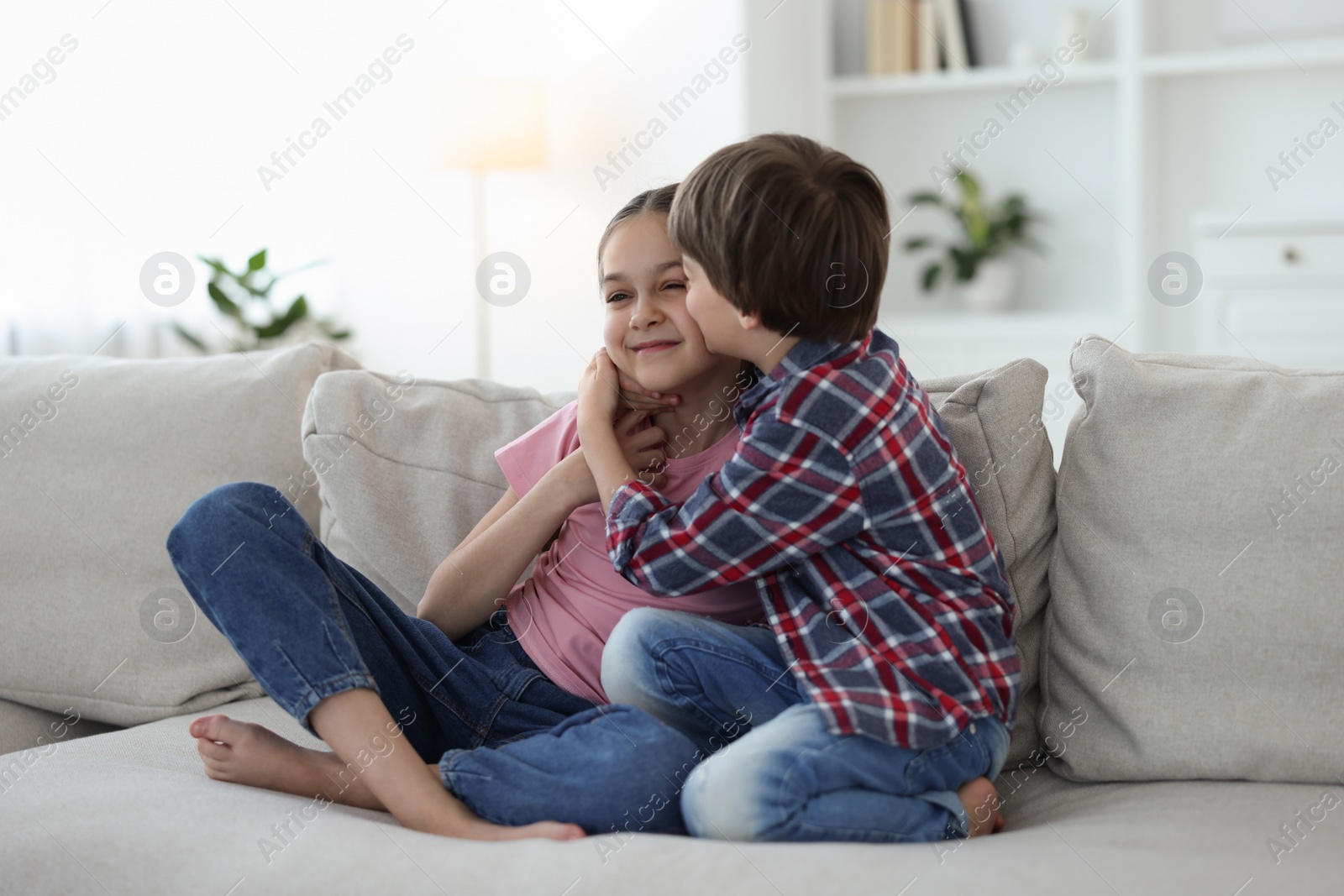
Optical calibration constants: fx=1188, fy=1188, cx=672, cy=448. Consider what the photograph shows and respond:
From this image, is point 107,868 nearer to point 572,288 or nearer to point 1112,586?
point 1112,586

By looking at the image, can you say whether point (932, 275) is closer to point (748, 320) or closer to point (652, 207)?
point (652, 207)

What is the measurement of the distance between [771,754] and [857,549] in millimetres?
210

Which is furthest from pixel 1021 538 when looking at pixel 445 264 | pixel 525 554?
pixel 445 264

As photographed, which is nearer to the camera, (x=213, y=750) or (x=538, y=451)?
(x=213, y=750)

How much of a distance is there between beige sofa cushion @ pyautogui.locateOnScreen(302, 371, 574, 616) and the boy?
0.36 meters

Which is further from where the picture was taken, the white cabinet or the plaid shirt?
the white cabinet

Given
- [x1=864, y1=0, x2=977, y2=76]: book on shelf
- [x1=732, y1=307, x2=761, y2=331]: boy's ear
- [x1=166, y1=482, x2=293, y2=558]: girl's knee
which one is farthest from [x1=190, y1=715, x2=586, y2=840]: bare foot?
[x1=864, y1=0, x2=977, y2=76]: book on shelf

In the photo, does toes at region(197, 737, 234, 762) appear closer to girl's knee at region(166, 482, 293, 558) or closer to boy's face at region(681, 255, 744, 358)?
girl's knee at region(166, 482, 293, 558)

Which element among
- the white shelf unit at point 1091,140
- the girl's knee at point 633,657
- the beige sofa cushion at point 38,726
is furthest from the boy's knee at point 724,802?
the white shelf unit at point 1091,140

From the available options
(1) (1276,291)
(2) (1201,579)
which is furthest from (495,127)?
(2) (1201,579)

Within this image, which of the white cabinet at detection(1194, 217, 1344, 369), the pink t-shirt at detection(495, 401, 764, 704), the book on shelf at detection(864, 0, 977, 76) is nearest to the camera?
the pink t-shirt at detection(495, 401, 764, 704)

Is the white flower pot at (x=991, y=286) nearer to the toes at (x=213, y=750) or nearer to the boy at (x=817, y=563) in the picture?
the boy at (x=817, y=563)

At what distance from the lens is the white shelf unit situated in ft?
10.7

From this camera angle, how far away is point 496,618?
137 cm
